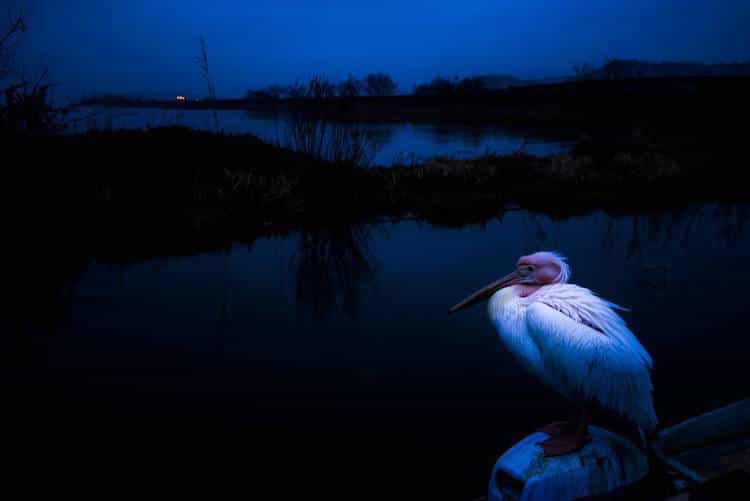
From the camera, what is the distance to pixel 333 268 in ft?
24.2

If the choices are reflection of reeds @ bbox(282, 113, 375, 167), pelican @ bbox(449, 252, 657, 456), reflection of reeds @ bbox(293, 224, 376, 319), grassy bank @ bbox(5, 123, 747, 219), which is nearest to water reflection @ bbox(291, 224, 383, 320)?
reflection of reeds @ bbox(293, 224, 376, 319)

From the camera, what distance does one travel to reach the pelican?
2.44 metres

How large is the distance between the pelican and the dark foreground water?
1.17m

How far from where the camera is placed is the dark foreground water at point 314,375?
139 inches

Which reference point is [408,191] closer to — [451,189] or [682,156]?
[451,189]

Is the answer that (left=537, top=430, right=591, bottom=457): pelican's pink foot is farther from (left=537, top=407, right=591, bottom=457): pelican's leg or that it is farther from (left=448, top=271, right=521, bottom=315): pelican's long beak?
(left=448, top=271, right=521, bottom=315): pelican's long beak

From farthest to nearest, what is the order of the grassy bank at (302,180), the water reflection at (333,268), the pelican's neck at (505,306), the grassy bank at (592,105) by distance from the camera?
the grassy bank at (592,105), the grassy bank at (302,180), the water reflection at (333,268), the pelican's neck at (505,306)

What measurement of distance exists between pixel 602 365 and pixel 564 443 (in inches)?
15.4

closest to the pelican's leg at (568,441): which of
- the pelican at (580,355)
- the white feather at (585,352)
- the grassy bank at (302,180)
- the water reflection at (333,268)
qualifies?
the pelican at (580,355)

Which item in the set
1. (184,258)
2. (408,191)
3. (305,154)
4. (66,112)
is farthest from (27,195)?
(408,191)

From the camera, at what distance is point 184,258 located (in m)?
6.96

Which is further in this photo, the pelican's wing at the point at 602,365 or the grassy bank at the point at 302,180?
the grassy bank at the point at 302,180

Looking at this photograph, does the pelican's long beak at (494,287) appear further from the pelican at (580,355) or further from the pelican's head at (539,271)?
the pelican at (580,355)

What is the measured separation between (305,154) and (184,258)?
119 inches
